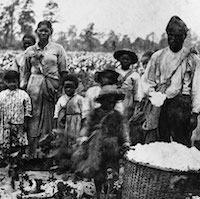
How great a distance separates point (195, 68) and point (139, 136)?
6.04 feet

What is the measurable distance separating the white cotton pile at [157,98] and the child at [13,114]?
81.6 inches

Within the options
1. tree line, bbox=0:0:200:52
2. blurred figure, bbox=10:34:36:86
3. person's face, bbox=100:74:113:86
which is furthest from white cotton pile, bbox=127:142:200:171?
tree line, bbox=0:0:200:52

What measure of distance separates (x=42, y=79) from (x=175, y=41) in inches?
91.2

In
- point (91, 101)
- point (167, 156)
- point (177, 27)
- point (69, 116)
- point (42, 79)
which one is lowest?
point (167, 156)

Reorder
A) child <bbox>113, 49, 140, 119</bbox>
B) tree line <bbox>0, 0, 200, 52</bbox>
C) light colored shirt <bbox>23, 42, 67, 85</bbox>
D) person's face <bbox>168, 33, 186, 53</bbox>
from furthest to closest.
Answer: tree line <bbox>0, 0, 200, 52</bbox> → child <bbox>113, 49, 140, 119</bbox> → light colored shirt <bbox>23, 42, 67, 85</bbox> → person's face <bbox>168, 33, 186, 53</bbox>

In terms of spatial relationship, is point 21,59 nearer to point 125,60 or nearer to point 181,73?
point 125,60

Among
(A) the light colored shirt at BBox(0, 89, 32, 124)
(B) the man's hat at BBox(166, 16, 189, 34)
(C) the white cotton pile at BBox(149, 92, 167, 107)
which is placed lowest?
(A) the light colored shirt at BBox(0, 89, 32, 124)

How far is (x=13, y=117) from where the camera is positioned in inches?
233

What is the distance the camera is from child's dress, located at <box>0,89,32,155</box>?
5859 mm

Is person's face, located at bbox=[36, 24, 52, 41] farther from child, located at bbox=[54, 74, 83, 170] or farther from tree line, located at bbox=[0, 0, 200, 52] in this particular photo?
tree line, located at bbox=[0, 0, 200, 52]

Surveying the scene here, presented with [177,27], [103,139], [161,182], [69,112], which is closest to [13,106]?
[69,112]

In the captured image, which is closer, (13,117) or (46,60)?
(13,117)

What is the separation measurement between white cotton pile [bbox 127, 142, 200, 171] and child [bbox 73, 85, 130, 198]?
0.43 meters

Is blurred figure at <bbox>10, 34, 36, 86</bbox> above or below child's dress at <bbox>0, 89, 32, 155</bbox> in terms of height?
above
